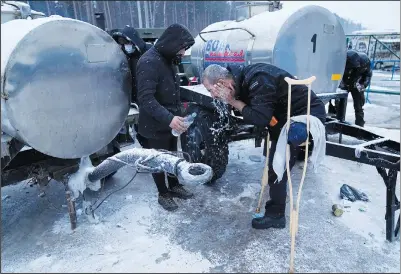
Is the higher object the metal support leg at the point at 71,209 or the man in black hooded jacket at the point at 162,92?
the man in black hooded jacket at the point at 162,92

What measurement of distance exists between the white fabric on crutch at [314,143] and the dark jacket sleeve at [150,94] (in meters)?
1.05

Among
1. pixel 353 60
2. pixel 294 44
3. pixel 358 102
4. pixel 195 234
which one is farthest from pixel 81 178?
pixel 358 102

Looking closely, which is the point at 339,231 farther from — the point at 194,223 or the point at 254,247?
the point at 194,223

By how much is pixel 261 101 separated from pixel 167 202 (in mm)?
1631

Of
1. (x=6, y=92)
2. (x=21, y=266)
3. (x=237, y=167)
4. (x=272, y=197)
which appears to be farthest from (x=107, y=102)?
(x=237, y=167)

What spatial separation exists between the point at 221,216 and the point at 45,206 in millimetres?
2058

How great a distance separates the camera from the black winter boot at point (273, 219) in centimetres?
304

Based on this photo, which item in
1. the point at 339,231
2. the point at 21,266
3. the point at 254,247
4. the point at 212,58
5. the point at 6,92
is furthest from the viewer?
the point at 212,58

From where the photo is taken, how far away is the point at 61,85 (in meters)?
2.65

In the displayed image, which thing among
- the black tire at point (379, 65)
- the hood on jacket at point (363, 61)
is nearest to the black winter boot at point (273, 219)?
the hood on jacket at point (363, 61)

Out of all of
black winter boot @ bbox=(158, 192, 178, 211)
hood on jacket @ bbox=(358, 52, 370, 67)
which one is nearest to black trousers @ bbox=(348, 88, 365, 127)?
hood on jacket @ bbox=(358, 52, 370, 67)

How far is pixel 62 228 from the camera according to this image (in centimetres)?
312

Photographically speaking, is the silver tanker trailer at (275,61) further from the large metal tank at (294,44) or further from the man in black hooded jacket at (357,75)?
the man in black hooded jacket at (357,75)

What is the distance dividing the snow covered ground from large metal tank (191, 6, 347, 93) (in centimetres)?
147
